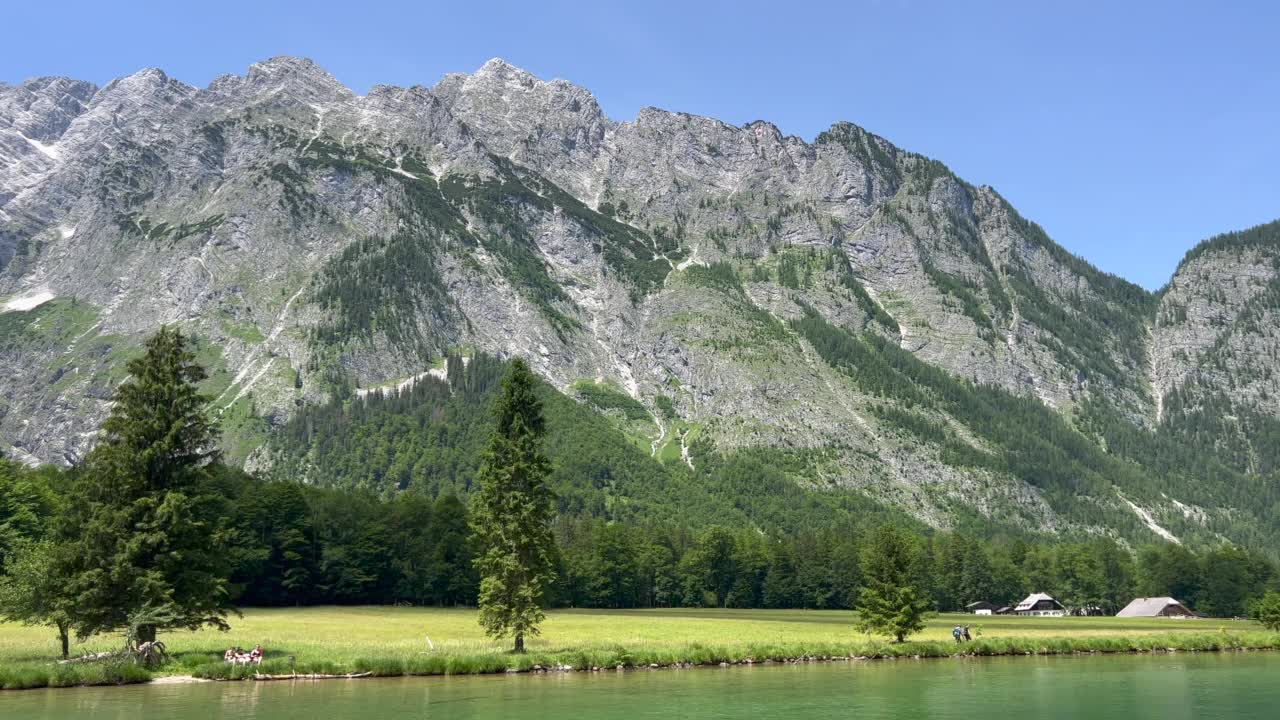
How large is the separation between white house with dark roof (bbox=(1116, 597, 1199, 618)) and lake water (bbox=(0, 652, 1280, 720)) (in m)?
114

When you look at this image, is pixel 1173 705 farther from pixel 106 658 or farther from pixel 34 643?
pixel 34 643

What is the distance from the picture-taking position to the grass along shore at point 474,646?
52.3 meters

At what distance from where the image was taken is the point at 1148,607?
164125mm

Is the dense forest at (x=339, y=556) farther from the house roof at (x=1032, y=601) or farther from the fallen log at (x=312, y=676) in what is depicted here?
the house roof at (x=1032, y=601)

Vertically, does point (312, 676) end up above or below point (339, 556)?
below

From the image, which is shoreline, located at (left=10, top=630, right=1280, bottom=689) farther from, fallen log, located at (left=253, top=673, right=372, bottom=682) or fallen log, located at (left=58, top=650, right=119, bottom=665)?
fallen log, located at (left=58, top=650, right=119, bottom=665)

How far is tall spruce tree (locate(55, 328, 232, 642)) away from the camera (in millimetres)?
52719

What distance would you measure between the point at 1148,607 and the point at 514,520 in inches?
5596

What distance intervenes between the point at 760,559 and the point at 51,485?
11201 centimetres

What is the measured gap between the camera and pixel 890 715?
3891cm

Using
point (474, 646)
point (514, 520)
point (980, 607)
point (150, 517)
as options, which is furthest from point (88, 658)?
point (980, 607)

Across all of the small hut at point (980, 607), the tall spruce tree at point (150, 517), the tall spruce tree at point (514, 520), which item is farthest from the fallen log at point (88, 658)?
the small hut at point (980, 607)

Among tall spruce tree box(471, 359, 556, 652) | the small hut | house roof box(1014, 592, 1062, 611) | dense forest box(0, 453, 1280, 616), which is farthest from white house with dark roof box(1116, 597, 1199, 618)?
tall spruce tree box(471, 359, 556, 652)

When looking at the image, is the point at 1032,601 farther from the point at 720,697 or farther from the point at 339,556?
the point at 720,697
